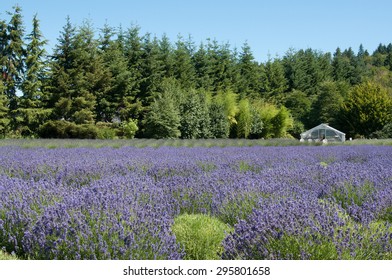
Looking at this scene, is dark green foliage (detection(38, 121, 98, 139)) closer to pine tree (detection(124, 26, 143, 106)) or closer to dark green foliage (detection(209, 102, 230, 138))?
pine tree (detection(124, 26, 143, 106))

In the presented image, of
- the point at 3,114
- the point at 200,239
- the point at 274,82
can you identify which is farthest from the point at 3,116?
the point at 274,82

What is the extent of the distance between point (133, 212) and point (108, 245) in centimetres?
56

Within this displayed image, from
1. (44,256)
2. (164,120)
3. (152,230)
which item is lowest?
(44,256)

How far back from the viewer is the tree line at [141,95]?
28.8m

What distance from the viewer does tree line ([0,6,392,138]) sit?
94.4 feet

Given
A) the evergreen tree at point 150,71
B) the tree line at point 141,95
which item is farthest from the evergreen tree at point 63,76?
the evergreen tree at point 150,71

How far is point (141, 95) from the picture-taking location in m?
33.9

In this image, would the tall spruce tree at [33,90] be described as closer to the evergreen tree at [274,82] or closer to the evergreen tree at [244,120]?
the evergreen tree at [244,120]

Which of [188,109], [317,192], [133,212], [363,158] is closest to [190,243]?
[133,212]

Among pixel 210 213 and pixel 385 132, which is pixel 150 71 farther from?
pixel 210 213

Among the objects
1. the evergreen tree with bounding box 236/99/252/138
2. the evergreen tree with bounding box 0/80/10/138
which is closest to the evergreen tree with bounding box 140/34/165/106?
the evergreen tree with bounding box 236/99/252/138
